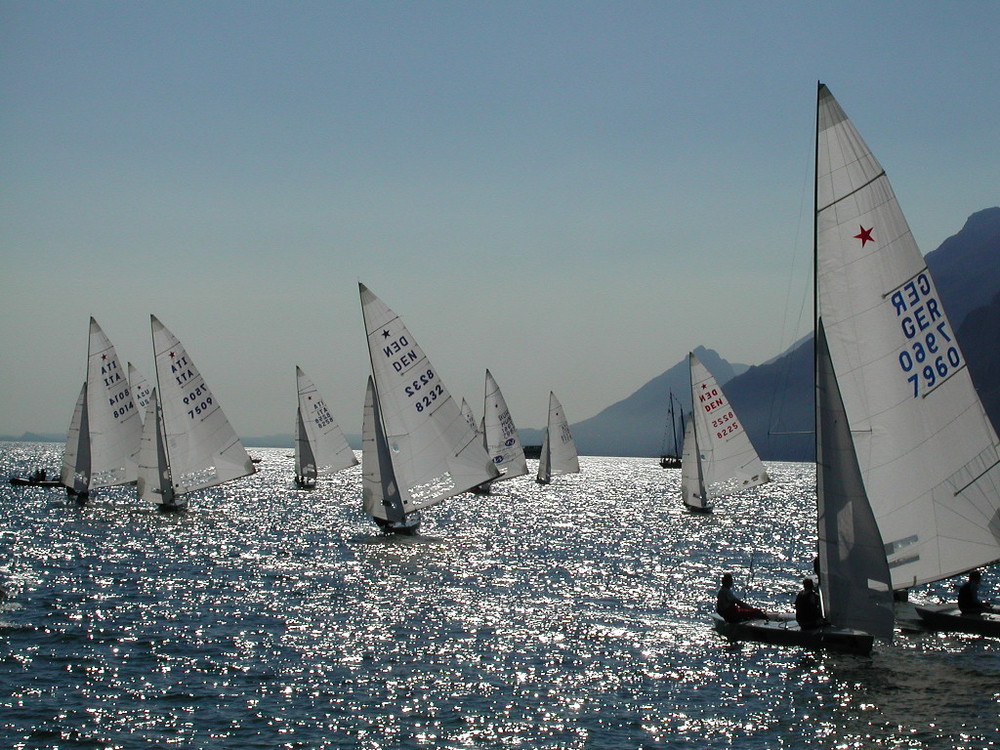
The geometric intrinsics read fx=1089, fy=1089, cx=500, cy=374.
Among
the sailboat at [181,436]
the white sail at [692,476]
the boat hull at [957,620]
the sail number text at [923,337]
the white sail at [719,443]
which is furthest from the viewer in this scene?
the white sail at [692,476]

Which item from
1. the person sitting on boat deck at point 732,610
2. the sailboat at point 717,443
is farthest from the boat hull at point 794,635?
the sailboat at point 717,443

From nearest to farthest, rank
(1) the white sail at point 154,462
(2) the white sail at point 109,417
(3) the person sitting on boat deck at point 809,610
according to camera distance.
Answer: (3) the person sitting on boat deck at point 809,610 < (1) the white sail at point 154,462 < (2) the white sail at point 109,417

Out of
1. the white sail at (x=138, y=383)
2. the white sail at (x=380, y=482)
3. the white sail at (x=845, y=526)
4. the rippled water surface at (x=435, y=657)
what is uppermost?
the white sail at (x=138, y=383)

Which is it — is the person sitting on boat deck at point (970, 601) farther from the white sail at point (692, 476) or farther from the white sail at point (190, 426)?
the white sail at point (190, 426)

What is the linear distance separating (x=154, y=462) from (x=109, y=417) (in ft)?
23.4

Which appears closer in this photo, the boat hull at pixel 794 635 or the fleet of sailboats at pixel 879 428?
the fleet of sailboats at pixel 879 428

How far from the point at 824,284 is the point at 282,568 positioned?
83.8 feet

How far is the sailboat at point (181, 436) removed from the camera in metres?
58.0

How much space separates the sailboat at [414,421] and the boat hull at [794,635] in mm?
16822

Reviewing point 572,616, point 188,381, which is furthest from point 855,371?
point 188,381

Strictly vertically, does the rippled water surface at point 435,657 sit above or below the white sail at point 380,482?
below

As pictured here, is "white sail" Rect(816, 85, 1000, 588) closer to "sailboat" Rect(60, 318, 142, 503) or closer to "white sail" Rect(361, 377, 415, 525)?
"white sail" Rect(361, 377, 415, 525)

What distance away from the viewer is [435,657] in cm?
2623

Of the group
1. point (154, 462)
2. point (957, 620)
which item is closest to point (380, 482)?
point (154, 462)
